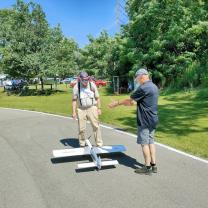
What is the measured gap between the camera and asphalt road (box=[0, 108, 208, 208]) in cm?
613

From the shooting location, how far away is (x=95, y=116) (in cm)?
973

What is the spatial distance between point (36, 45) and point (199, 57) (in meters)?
17.2

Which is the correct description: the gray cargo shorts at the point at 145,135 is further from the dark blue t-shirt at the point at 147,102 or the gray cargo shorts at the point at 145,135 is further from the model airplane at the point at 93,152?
the model airplane at the point at 93,152

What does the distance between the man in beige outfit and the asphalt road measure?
0.96 m

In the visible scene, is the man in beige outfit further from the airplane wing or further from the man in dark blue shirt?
the man in dark blue shirt

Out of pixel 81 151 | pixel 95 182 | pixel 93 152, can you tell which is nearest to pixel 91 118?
pixel 81 151

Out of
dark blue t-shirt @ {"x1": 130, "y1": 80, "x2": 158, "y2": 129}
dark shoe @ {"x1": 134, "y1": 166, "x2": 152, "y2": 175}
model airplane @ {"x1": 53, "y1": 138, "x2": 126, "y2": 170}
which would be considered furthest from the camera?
model airplane @ {"x1": 53, "y1": 138, "x2": 126, "y2": 170}

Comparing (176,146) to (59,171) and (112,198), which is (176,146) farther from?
(112,198)

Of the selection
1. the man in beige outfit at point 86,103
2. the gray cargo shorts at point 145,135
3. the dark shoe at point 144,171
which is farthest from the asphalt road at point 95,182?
the man in beige outfit at point 86,103

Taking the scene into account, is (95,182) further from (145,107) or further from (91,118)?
(91,118)

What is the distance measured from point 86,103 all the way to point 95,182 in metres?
2.87

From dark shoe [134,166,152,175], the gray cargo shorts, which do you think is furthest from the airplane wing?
the gray cargo shorts

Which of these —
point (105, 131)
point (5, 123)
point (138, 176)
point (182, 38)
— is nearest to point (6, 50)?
point (182, 38)

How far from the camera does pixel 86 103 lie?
9672mm
